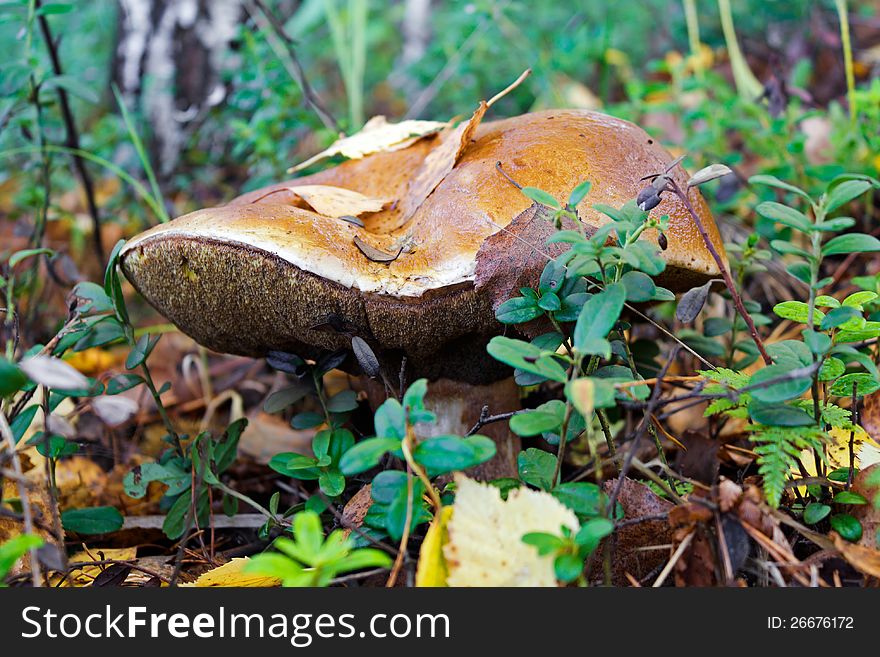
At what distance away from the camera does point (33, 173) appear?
315 centimetres

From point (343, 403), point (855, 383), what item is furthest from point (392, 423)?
point (855, 383)

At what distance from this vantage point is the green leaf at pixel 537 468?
1.45 meters

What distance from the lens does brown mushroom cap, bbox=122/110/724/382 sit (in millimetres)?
1510

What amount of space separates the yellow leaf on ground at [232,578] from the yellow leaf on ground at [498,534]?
51cm

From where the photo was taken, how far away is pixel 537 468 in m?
1.49

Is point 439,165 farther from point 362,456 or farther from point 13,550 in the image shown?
point 13,550

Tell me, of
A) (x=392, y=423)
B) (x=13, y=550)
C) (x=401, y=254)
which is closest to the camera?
(x=13, y=550)

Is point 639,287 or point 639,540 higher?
point 639,287

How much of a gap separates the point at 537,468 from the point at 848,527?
59 cm

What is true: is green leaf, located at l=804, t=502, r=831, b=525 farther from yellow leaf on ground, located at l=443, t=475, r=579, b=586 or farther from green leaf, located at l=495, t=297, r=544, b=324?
green leaf, located at l=495, t=297, r=544, b=324

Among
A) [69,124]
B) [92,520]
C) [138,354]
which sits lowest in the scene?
[92,520]

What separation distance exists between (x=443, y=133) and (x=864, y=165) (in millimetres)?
1784

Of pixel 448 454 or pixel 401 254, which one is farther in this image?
pixel 401 254

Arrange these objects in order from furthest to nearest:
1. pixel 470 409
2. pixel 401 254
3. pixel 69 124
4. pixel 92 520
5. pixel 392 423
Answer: pixel 69 124 < pixel 470 409 < pixel 92 520 < pixel 401 254 < pixel 392 423
